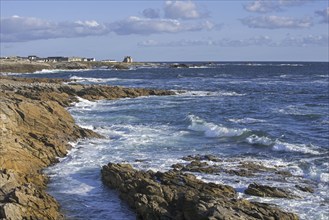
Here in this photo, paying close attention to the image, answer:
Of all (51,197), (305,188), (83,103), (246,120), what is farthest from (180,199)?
(83,103)

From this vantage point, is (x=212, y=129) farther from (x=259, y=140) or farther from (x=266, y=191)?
(x=266, y=191)

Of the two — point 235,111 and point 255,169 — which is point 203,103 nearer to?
point 235,111

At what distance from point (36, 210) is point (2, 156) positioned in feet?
18.9

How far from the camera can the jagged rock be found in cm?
1688

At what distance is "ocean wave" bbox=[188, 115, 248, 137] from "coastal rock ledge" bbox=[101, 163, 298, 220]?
12491mm

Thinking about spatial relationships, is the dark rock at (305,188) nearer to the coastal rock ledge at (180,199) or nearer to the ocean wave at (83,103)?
the coastal rock ledge at (180,199)

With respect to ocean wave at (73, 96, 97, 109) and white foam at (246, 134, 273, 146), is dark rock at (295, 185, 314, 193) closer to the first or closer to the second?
white foam at (246, 134, 273, 146)

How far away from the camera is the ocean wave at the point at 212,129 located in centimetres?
3045

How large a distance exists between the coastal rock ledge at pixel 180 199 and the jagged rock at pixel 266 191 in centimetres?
70

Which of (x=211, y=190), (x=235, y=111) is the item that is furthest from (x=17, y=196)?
(x=235, y=111)

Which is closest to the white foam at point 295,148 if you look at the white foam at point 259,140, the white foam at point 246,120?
the white foam at point 259,140

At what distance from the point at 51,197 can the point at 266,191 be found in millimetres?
7403

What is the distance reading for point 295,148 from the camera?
25797 mm

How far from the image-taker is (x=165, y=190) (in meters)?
15.3
